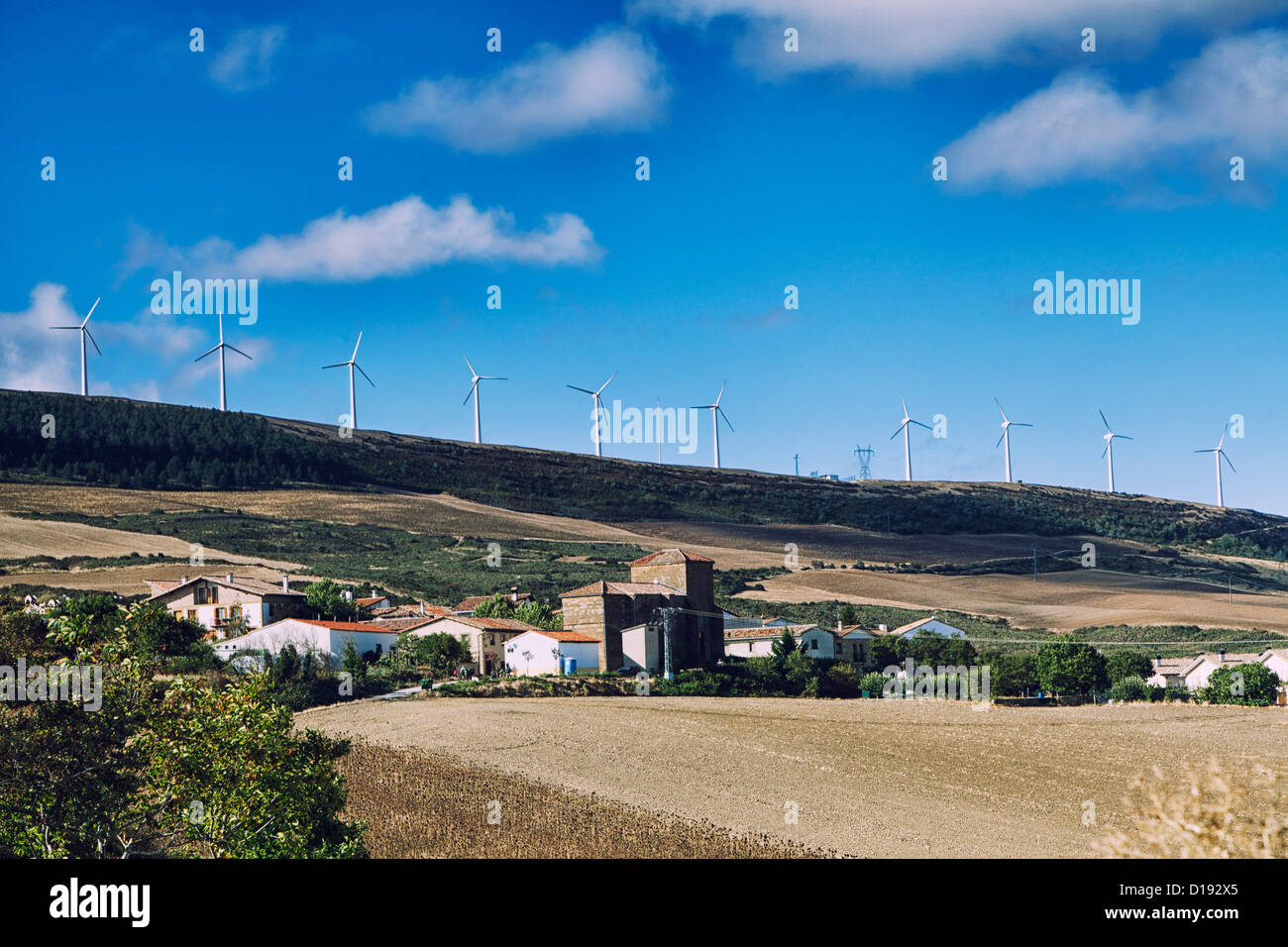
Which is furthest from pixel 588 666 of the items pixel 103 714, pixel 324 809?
pixel 103 714

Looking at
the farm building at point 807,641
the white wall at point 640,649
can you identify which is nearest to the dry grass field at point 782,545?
the farm building at point 807,641

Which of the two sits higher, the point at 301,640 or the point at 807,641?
the point at 301,640

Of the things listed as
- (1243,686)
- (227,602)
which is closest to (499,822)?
(227,602)

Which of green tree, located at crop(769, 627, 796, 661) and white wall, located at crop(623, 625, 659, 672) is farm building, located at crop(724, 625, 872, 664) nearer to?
green tree, located at crop(769, 627, 796, 661)

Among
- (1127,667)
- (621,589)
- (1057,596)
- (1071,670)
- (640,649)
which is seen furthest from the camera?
(1057,596)

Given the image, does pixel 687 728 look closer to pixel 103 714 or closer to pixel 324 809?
pixel 324 809

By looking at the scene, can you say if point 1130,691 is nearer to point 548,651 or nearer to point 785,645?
point 785,645

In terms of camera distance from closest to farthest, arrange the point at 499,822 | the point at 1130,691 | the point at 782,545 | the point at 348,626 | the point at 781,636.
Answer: the point at 499,822
the point at 348,626
the point at 1130,691
the point at 781,636
the point at 782,545
